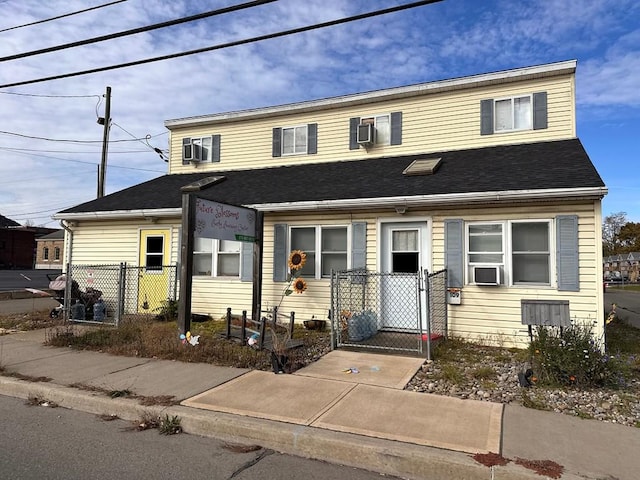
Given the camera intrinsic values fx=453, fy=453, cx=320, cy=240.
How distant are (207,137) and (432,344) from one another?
398 inches

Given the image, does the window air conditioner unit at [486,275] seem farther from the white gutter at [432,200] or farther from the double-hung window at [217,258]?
the double-hung window at [217,258]

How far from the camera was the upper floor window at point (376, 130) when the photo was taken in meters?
12.1

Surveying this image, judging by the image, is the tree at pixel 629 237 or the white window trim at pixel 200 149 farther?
the tree at pixel 629 237

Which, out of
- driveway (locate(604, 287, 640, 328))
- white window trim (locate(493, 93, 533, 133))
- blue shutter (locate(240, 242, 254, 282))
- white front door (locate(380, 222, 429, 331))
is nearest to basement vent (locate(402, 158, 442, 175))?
white front door (locate(380, 222, 429, 331))

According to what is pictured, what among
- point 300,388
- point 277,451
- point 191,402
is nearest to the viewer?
point 277,451

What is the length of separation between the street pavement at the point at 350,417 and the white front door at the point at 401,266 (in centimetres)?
248

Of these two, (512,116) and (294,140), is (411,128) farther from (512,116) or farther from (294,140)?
(294,140)

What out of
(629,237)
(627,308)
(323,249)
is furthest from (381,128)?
(629,237)

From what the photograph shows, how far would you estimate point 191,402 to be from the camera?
495 centimetres

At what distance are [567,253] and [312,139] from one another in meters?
7.59

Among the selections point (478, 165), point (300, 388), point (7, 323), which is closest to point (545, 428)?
point (300, 388)

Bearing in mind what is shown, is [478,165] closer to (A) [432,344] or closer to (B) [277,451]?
(A) [432,344]

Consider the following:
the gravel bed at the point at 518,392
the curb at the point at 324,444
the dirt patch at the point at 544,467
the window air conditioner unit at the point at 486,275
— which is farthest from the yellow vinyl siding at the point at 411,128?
the curb at the point at 324,444

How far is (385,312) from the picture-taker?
9.39 m
